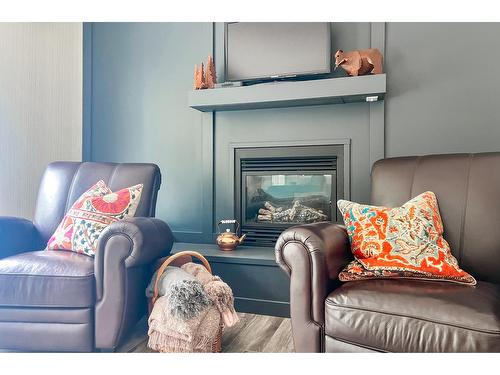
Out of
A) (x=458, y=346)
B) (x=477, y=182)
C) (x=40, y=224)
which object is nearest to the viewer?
(x=458, y=346)

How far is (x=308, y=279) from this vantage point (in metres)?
1.42

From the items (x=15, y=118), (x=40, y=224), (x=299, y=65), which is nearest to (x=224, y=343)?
(x=40, y=224)

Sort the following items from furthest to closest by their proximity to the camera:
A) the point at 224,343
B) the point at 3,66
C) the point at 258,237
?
the point at 258,237, the point at 3,66, the point at 224,343

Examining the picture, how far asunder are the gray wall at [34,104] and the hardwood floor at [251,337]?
1.47 metres

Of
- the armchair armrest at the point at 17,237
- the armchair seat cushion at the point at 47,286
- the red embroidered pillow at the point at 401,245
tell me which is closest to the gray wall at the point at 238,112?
the red embroidered pillow at the point at 401,245

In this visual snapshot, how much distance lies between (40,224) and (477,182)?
2.38 metres

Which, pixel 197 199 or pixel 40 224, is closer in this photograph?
pixel 40 224

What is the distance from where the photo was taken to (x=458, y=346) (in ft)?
3.60

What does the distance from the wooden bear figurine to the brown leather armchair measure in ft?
2.32

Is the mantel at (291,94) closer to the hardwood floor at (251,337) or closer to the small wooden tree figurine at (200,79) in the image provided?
the small wooden tree figurine at (200,79)

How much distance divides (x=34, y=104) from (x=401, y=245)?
274cm

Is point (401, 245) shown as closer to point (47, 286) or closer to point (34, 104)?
point (47, 286)

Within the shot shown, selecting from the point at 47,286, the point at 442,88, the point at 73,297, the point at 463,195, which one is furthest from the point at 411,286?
the point at 442,88

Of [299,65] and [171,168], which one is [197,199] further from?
[299,65]
